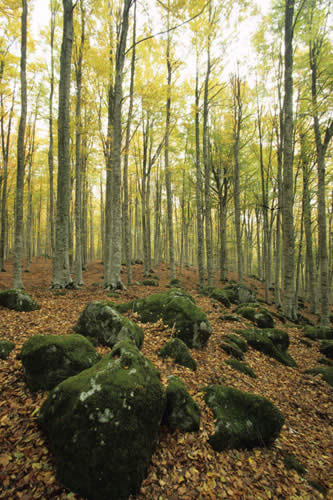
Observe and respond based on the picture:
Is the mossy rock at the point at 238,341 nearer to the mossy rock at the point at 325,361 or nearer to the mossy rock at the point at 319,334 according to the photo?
the mossy rock at the point at 325,361

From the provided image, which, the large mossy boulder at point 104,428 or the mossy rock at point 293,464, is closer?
the large mossy boulder at point 104,428

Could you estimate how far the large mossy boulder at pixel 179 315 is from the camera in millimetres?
5605

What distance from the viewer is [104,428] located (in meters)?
2.36

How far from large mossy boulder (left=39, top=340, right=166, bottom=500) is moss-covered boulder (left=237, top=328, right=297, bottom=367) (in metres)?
4.87

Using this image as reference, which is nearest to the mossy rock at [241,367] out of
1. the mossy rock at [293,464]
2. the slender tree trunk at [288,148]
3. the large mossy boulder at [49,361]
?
the mossy rock at [293,464]

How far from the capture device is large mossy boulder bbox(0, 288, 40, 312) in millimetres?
6160

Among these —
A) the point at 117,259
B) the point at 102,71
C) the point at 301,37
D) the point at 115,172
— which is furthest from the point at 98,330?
the point at 301,37

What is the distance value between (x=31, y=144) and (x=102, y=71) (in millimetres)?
9038

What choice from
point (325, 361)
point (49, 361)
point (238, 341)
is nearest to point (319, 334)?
point (325, 361)

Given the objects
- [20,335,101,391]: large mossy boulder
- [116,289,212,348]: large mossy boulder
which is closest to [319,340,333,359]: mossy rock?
[116,289,212,348]: large mossy boulder

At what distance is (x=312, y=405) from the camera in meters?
4.70

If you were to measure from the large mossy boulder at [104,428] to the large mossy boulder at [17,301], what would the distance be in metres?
4.33

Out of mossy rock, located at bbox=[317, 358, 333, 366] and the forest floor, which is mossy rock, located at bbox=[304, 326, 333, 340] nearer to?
mossy rock, located at bbox=[317, 358, 333, 366]

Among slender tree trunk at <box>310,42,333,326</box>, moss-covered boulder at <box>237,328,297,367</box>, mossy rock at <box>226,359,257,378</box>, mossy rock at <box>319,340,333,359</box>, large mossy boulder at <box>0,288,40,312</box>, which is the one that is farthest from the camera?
slender tree trunk at <box>310,42,333,326</box>
